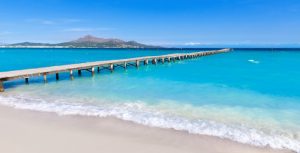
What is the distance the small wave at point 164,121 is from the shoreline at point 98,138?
1.12 feet

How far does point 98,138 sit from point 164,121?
7.69 ft

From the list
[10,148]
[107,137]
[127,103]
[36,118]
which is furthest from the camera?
[127,103]

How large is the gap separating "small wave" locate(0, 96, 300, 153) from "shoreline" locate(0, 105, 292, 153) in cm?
34

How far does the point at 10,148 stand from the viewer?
571 cm

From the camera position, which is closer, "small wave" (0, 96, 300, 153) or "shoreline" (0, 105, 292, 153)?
"shoreline" (0, 105, 292, 153)

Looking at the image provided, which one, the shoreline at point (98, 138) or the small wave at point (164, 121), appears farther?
the small wave at point (164, 121)

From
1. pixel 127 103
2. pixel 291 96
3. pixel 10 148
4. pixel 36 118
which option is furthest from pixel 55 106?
pixel 291 96

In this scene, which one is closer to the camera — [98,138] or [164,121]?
[98,138]

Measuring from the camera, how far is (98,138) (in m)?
6.45

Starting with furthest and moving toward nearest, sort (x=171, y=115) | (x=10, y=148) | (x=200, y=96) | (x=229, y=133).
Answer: (x=200, y=96)
(x=171, y=115)
(x=229, y=133)
(x=10, y=148)

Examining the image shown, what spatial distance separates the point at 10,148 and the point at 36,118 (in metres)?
2.56

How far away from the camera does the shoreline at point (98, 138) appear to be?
5.80 m

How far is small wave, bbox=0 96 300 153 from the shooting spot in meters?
6.46

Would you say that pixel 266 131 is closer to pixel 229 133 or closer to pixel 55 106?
pixel 229 133
